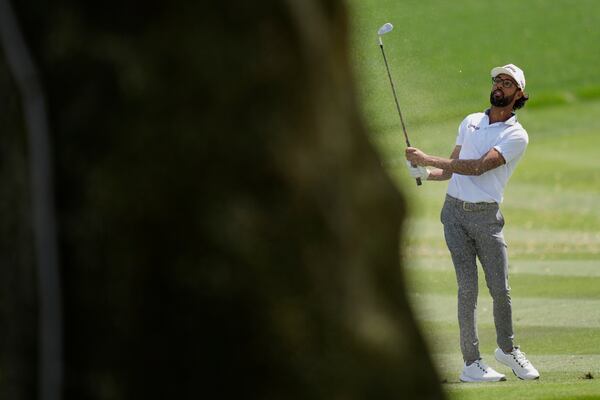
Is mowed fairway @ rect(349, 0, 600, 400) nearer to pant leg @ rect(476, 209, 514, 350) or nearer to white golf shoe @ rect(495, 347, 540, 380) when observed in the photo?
white golf shoe @ rect(495, 347, 540, 380)

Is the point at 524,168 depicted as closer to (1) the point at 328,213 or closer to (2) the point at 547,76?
(2) the point at 547,76

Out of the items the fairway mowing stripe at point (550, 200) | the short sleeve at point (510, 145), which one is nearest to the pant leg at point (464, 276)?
the short sleeve at point (510, 145)

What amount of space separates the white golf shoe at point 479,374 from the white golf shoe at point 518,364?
96 millimetres

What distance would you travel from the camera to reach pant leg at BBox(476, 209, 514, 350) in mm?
9734

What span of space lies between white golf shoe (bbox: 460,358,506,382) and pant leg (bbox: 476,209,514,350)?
221 millimetres

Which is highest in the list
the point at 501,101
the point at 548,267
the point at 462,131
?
the point at 501,101

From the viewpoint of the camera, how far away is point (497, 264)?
32.1 feet

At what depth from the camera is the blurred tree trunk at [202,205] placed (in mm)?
3061

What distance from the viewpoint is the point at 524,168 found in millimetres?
23391

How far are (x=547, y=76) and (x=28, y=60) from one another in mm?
30287

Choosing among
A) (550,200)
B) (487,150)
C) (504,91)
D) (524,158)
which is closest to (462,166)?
(487,150)

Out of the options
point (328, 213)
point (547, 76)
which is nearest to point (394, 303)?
point (328, 213)

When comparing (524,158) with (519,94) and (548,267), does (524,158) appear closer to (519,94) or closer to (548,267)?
(548,267)

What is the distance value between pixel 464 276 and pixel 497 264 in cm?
25
